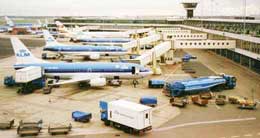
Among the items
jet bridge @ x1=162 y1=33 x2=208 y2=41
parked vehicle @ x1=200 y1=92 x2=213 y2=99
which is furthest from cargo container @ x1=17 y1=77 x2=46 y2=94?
jet bridge @ x1=162 y1=33 x2=208 y2=41

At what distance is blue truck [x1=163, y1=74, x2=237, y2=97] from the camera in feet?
173

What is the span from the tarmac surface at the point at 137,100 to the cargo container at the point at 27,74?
2653mm

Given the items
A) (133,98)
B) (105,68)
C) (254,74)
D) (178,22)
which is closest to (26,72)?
(105,68)

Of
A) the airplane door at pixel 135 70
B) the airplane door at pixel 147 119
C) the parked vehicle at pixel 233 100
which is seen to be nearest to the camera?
the airplane door at pixel 147 119

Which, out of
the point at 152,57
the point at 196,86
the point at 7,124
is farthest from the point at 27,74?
the point at 152,57

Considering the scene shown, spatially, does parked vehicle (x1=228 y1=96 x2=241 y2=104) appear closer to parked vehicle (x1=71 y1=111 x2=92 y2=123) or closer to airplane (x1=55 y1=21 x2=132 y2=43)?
parked vehicle (x1=71 y1=111 x2=92 y2=123)

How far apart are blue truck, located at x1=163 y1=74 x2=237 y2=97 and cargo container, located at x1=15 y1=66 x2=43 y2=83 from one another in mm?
22374

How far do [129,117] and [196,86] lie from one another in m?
20.9

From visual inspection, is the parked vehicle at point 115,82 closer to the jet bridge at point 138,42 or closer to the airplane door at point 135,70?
the airplane door at point 135,70

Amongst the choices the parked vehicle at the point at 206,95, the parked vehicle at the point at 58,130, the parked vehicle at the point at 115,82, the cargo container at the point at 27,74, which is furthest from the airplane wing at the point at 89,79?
the parked vehicle at the point at 58,130

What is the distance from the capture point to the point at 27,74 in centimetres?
5484

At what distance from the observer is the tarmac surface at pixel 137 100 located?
3775 centimetres

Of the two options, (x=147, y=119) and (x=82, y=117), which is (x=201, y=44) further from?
(x=147, y=119)

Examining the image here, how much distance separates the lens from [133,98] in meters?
52.9
